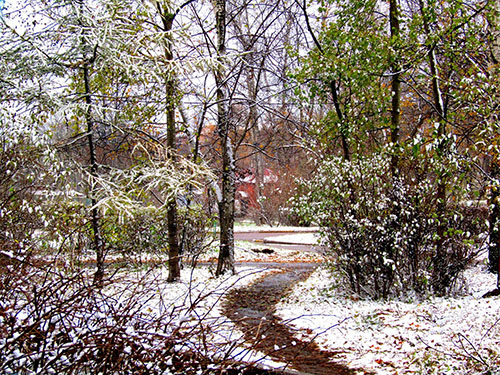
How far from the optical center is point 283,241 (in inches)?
710

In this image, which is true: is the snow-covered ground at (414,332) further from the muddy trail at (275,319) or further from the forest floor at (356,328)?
the muddy trail at (275,319)

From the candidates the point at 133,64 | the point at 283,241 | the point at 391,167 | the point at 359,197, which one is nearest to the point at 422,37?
the point at 391,167

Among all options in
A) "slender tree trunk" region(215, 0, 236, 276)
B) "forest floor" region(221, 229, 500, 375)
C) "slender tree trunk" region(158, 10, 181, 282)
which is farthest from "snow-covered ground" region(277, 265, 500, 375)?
"slender tree trunk" region(215, 0, 236, 276)

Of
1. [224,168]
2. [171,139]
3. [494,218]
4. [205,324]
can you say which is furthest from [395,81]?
[205,324]

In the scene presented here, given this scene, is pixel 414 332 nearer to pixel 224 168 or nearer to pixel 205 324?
pixel 205 324

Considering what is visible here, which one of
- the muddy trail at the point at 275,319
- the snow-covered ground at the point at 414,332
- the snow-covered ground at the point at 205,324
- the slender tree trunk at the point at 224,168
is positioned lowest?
the muddy trail at the point at 275,319

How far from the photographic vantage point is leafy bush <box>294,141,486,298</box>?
6.95 m

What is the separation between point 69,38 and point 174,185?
323 centimetres

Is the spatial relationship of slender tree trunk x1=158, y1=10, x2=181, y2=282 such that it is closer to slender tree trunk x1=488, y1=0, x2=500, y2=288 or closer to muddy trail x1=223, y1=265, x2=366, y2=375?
muddy trail x1=223, y1=265, x2=366, y2=375

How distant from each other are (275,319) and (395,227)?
2367mm

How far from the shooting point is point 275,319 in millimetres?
6633

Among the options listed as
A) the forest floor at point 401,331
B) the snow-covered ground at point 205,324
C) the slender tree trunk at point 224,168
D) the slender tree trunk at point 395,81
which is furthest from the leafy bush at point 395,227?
the slender tree trunk at point 224,168

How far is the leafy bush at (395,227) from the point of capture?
6.95 meters

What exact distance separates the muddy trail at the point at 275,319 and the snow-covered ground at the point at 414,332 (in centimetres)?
25
